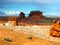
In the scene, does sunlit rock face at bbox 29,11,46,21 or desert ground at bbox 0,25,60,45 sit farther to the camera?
sunlit rock face at bbox 29,11,46,21

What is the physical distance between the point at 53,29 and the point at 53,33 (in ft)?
1.70

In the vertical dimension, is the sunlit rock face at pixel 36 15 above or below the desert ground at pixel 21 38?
below

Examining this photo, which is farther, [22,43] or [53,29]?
→ [53,29]

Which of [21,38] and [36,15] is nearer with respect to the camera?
[21,38]

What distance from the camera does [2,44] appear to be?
15891 mm

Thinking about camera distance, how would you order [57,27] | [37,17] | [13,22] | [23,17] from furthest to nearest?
1. [37,17]
2. [23,17]
3. [13,22]
4. [57,27]

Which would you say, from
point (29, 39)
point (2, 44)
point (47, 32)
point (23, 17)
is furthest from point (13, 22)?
point (23, 17)

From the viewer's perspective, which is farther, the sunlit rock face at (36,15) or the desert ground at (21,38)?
the sunlit rock face at (36,15)

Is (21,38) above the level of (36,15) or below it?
above

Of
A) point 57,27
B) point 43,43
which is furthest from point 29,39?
point 57,27

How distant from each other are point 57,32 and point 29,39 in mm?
8822

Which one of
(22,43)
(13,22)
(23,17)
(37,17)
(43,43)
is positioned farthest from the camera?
(37,17)

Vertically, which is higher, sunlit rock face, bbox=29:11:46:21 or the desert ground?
the desert ground

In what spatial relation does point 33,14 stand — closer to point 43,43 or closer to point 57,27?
point 57,27
